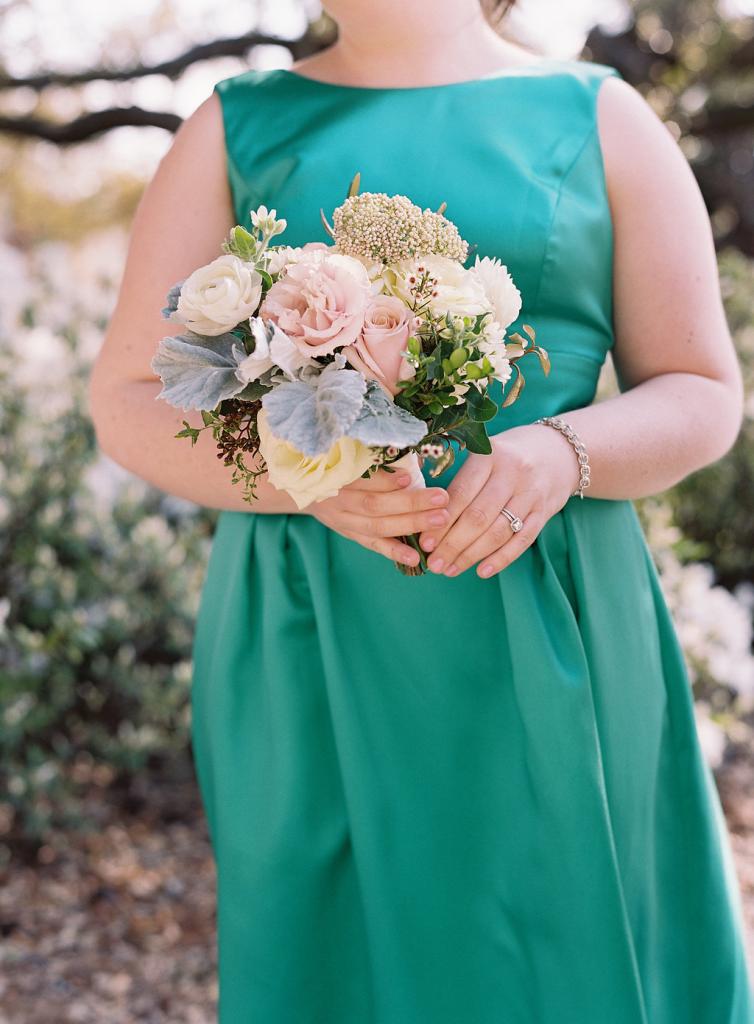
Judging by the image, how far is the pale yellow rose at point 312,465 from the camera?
1269mm

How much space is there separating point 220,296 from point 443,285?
0.27 metres

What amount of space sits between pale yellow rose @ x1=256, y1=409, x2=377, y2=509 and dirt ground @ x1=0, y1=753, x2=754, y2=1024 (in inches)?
89.4

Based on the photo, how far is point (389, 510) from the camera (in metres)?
1.48

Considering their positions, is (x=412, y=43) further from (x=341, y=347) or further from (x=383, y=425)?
(x=383, y=425)

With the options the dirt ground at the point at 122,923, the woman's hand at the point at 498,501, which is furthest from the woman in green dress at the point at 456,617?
the dirt ground at the point at 122,923

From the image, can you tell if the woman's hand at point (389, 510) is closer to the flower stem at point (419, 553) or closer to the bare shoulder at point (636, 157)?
the flower stem at point (419, 553)

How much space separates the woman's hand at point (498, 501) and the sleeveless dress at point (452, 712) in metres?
0.21

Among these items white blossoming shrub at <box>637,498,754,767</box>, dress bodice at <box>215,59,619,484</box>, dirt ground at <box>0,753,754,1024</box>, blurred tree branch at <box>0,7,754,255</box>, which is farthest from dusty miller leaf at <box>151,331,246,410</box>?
blurred tree branch at <box>0,7,754,255</box>

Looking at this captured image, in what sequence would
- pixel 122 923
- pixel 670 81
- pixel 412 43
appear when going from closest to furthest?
pixel 412 43 → pixel 122 923 → pixel 670 81

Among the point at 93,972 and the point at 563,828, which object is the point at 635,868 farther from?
the point at 93,972

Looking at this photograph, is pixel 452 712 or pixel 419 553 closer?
pixel 419 553

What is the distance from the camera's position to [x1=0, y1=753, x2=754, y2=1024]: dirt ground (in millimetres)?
3014

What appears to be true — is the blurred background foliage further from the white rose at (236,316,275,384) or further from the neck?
the white rose at (236,316,275,384)

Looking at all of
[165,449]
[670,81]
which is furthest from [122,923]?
[670,81]
